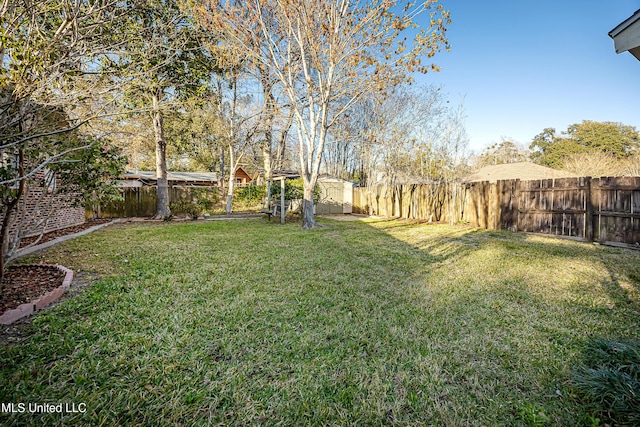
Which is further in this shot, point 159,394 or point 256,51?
point 256,51

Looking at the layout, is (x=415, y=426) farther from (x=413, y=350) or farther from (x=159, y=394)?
(x=159, y=394)

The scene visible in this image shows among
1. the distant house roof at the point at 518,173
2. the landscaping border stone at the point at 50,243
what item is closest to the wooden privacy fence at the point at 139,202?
the landscaping border stone at the point at 50,243

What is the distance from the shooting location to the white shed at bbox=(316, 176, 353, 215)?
15.8 metres

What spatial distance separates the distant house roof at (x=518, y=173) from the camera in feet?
51.5

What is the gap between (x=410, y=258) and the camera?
517 cm

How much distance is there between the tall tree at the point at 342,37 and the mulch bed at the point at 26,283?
6392 millimetres

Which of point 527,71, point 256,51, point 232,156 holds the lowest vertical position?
point 232,156

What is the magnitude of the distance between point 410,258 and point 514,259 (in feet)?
6.38

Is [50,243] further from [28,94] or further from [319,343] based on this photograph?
[319,343]

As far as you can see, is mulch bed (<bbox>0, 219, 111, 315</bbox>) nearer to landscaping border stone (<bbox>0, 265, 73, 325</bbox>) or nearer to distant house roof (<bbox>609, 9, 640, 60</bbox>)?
landscaping border stone (<bbox>0, 265, 73, 325</bbox>)

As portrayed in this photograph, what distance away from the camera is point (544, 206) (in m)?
7.87

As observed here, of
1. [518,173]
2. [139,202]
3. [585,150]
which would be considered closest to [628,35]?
[139,202]

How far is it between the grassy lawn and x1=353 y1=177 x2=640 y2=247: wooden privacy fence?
268 cm

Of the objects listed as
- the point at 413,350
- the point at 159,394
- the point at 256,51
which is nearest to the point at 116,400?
the point at 159,394
